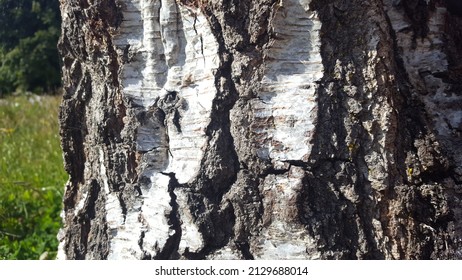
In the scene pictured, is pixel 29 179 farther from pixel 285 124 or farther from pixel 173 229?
pixel 285 124

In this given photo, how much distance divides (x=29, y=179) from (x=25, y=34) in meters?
1.16

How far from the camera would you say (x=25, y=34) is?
8.90 feet

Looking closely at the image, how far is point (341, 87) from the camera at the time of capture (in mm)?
1449

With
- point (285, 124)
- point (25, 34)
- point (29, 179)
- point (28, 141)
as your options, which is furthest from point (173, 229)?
point (28, 141)

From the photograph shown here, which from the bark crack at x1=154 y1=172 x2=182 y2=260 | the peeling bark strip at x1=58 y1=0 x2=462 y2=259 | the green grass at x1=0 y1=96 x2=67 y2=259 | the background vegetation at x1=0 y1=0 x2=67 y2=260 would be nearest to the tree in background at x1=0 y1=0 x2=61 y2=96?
the background vegetation at x1=0 y1=0 x2=67 y2=260

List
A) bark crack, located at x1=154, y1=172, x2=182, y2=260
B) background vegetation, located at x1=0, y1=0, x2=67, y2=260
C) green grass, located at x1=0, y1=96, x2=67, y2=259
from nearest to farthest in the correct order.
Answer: bark crack, located at x1=154, y1=172, x2=182, y2=260, background vegetation, located at x1=0, y1=0, x2=67, y2=260, green grass, located at x1=0, y1=96, x2=67, y2=259

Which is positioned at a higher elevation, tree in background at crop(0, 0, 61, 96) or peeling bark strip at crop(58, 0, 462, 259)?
tree in background at crop(0, 0, 61, 96)

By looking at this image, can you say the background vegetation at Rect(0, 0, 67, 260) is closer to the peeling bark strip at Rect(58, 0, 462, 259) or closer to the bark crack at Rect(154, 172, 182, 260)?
the peeling bark strip at Rect(58, 0, 462, 259)

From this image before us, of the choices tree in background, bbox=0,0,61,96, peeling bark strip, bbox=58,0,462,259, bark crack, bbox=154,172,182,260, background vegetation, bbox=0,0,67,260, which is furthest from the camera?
background vegetation, bbox=0,0,67,260

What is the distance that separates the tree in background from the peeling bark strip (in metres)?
0.87

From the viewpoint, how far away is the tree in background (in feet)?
7.64
